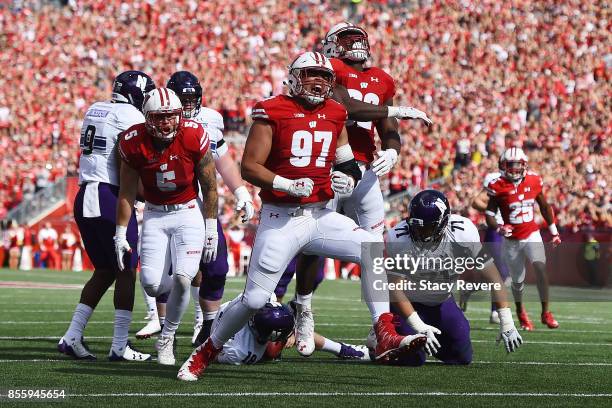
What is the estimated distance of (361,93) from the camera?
9.09 meters

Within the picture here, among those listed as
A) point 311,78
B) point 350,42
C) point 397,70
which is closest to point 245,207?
point 311,78

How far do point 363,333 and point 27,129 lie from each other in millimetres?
19120

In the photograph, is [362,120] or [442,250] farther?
[362,120]

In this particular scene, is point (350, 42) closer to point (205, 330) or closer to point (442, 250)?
point (442, 250)

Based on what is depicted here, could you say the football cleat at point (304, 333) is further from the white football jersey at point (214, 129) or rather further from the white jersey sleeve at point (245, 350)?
the white football jersey at point (214, 129)

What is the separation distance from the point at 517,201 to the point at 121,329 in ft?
20.1

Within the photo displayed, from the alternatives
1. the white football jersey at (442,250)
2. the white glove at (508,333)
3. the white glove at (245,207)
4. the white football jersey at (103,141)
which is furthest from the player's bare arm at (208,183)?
the white glove at (508,333)

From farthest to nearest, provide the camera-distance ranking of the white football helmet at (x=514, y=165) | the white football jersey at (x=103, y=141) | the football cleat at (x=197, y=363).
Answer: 1. the white football helmet at (x=514, y=165)
2. the white football jersey at (x=103, y=141)
3. the football cleat at (x=197, y=363)

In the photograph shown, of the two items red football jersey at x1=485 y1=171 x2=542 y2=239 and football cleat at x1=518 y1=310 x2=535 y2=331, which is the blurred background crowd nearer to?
red football jersey at x1=485 y1=171 x2=542 y2=239

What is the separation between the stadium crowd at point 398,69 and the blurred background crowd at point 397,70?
1.6 inches

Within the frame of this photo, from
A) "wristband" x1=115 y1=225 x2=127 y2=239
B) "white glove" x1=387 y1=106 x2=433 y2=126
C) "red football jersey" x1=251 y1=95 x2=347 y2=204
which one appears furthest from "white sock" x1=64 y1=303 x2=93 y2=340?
"white glove" x1=387 y1=106 x2=433 y2=126

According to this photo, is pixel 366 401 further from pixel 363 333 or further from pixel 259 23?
pixel 259 23

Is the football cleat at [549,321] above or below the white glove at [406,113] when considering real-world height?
below

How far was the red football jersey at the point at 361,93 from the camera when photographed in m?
9.09
